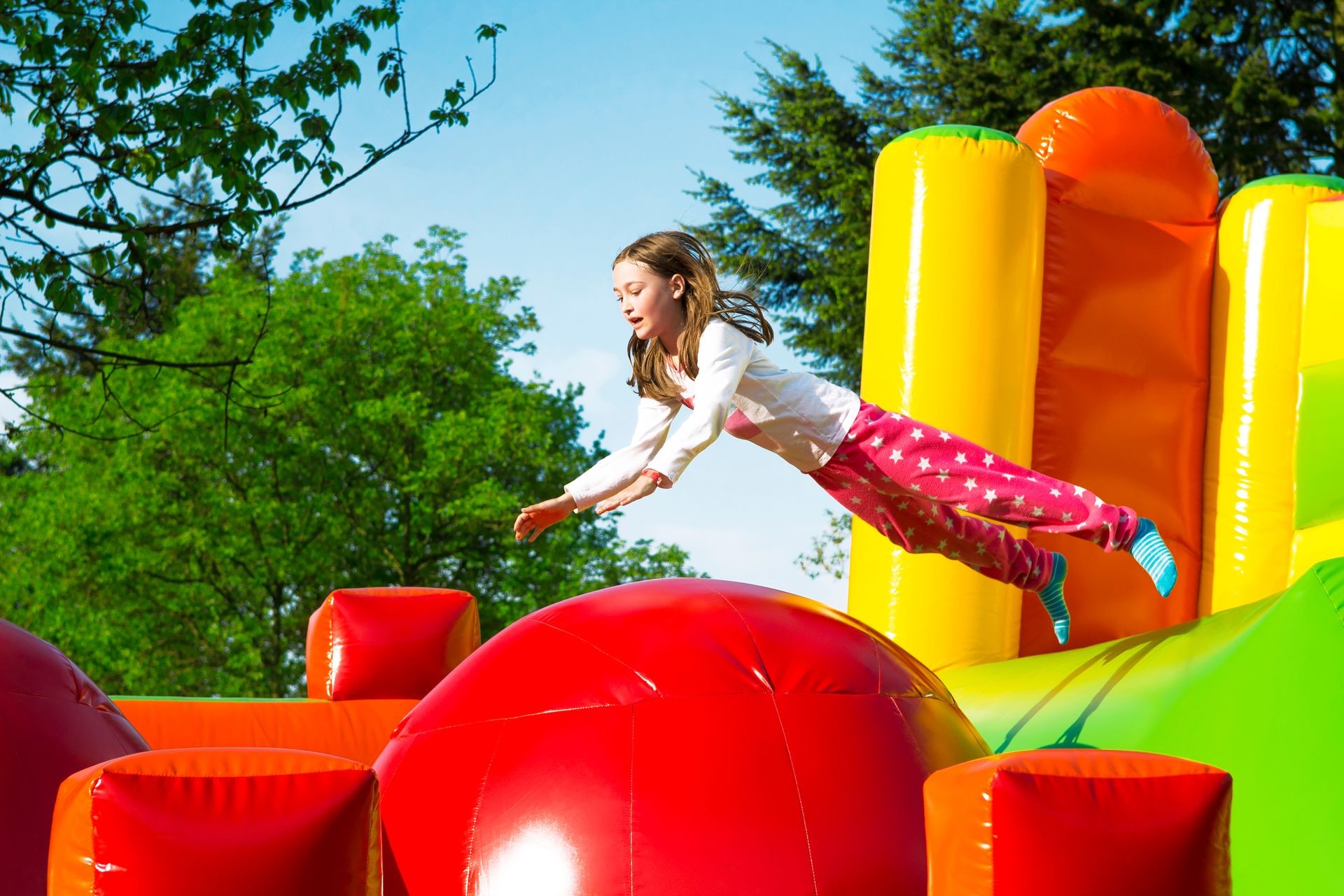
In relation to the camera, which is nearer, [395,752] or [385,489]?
[395,752]

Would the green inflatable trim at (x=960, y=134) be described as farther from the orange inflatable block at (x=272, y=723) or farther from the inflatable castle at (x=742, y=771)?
the orange inflatable block at (x=272, y=723)

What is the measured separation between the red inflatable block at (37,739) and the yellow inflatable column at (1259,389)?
12.6 feet

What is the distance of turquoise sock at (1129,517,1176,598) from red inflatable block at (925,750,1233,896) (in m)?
1.54

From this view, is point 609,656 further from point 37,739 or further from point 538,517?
point 37,739

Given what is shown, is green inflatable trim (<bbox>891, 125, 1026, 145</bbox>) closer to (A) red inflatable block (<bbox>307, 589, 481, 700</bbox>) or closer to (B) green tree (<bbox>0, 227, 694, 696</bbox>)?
(A) red inflatable block (<bbox>307, 589, 481, 700</bbox>)

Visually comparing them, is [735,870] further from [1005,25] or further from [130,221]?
[1005,25]

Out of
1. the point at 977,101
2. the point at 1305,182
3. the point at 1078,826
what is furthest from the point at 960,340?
the point at 977,101

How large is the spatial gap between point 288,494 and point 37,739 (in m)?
12.7

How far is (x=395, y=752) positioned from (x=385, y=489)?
42.6 ft

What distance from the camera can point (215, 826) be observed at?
175cm

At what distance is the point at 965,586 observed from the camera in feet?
14.9

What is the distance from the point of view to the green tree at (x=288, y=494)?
46.1 feet

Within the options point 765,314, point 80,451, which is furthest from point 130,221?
point 80,451

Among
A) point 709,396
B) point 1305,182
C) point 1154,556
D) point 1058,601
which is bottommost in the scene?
point 1058,601
